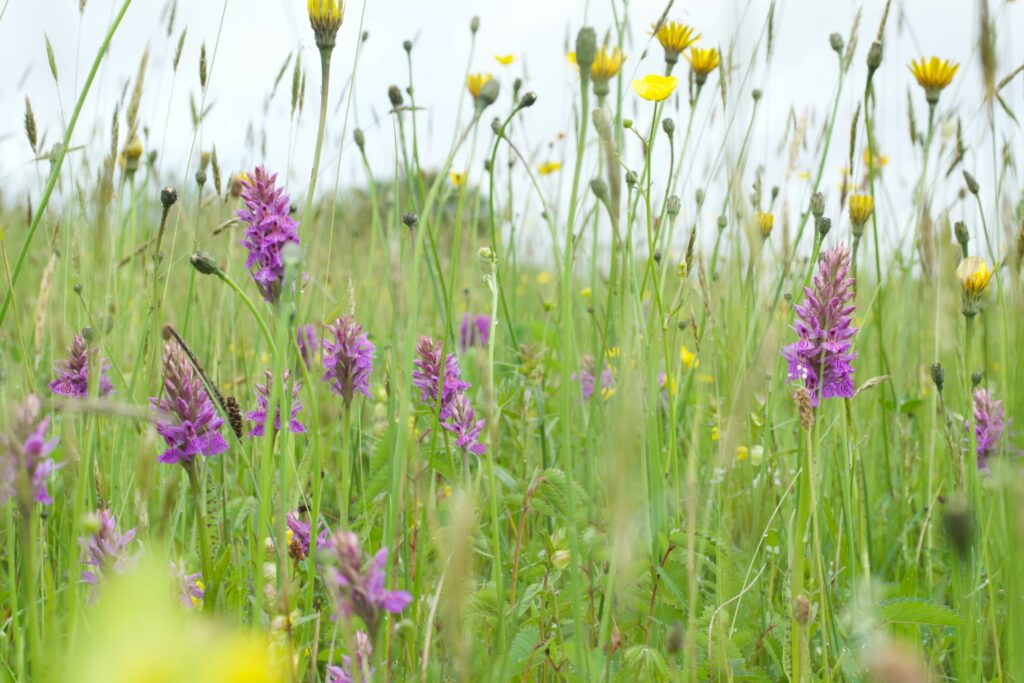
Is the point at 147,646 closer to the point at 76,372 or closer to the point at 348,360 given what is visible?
the point at 348,360

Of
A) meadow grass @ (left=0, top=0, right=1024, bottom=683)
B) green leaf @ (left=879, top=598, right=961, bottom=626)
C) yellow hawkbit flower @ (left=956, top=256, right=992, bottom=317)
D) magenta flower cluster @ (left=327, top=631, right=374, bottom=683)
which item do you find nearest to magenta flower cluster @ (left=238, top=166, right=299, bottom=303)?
meadow grass @ (left=0, top=0, right=1024, bottom=683)

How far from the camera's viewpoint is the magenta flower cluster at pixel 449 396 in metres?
1.24

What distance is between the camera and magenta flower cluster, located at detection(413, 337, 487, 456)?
48.9 inches

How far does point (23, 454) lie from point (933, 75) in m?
2.13

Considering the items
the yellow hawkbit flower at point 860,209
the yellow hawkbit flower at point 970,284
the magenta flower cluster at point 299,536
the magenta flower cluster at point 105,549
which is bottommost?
the magenta flower cluster at point 299,536

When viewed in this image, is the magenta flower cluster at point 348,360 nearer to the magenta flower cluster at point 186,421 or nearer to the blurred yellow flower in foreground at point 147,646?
the magenta flower cluster at point 186,421

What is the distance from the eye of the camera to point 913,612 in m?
1.14

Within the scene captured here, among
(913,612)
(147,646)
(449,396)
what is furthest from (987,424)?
(147,646)

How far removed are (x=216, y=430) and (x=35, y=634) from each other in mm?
401

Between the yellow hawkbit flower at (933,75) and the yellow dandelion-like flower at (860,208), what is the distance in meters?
0.53

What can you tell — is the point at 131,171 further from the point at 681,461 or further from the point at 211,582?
the point at 681,461

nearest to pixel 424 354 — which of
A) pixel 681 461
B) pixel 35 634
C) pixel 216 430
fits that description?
pixel 216 430

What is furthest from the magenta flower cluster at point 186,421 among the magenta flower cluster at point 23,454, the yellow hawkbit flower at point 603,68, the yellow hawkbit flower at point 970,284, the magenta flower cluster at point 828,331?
the yellow hawkbit flower at point 970,284

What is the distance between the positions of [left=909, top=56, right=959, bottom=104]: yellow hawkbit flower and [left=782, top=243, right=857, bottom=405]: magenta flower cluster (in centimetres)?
109
